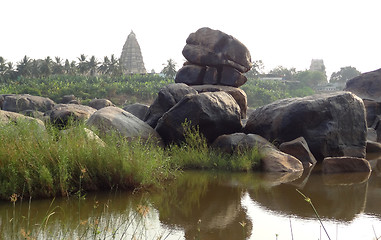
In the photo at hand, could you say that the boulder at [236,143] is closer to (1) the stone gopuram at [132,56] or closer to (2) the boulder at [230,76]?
(2) the boulder at [230,76]

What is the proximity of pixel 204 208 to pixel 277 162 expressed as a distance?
351cm

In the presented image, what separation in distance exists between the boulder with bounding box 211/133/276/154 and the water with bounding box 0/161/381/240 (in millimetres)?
1736

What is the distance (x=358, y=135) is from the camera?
34.0ft

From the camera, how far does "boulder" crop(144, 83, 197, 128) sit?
1092 centimetres

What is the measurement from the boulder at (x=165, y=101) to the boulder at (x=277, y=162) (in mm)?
3183

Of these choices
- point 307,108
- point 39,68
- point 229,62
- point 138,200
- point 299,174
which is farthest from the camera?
point 39,68

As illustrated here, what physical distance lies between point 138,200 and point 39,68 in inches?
2191

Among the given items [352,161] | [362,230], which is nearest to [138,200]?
[362,230]

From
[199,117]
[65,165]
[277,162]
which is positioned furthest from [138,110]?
[65,165]

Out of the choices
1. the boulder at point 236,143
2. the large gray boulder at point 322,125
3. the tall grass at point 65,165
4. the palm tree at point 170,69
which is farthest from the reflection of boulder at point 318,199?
the palm tree at point 170,69

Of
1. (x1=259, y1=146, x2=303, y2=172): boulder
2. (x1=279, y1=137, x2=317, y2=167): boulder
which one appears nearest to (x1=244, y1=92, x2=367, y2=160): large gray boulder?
(x1=279, y1=137, x2=317, y2=167): boulder

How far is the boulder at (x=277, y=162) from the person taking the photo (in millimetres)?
8172

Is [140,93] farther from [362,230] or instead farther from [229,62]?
[362,230]

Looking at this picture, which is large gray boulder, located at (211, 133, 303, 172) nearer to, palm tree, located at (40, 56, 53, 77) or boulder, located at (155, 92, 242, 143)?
boulder, located at (155, 92, 242, 143)
